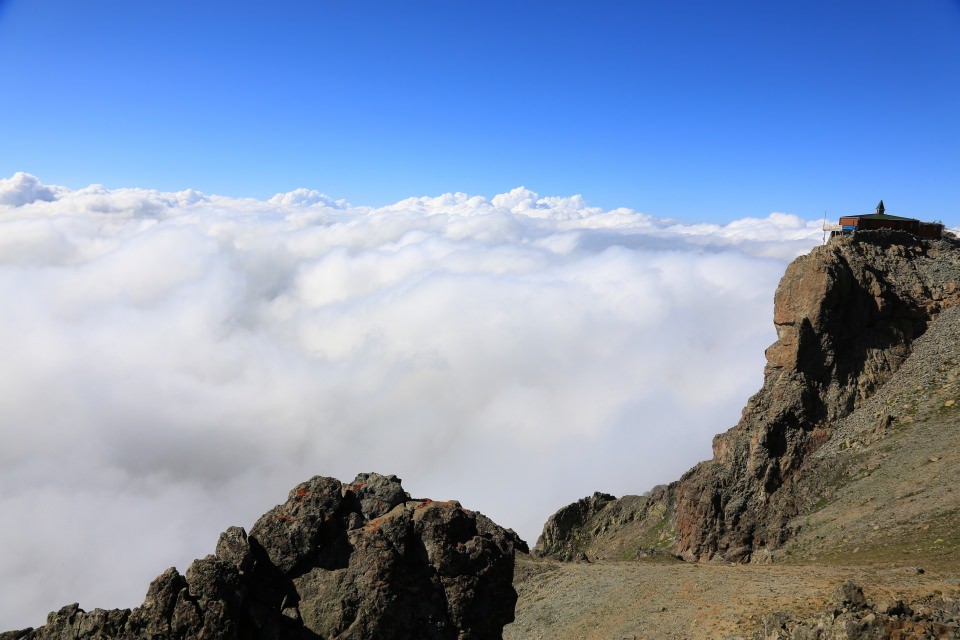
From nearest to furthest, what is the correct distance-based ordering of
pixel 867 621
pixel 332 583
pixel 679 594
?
pixel 867 621 < pixel 332 583 < pixel 679 594

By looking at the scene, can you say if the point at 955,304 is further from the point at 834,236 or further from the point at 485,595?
the point at 485,595

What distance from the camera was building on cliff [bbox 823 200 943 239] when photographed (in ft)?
253

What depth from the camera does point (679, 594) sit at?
39.8 metres

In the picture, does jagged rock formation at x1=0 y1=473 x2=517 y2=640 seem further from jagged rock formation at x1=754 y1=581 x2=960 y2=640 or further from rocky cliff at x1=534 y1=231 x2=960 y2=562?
rocky cliff at x1=534 y1=231 x2=960 y2=562

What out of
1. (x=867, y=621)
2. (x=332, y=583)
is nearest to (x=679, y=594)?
(x=867, y=621)

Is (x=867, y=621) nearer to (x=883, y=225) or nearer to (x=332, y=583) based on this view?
(x=332, y=583)

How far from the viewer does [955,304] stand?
67188mm

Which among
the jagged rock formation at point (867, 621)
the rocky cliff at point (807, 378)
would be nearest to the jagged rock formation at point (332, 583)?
the jagged rock formation at point (867, 621)

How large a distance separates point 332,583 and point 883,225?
77724 mm

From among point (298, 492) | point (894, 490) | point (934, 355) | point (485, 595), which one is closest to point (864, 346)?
point (934, 355)

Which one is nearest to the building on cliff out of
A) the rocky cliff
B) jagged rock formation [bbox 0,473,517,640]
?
the rocky cliff

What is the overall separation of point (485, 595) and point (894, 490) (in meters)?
39.3

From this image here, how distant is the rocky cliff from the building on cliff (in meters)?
5.49

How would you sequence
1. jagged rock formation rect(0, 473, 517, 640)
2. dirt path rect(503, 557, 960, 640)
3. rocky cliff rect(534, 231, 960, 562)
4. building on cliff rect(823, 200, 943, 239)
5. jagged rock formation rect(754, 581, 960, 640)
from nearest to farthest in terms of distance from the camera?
jagged rock formation rect(754, 581, 960, 640)
jagged rock formation rect(0, 473, 517, 640)
dirt path rect(503, 557, 960, 640)
rocky cliff rect(534, 231, 960, 562)
building on cliff rect(823, 200, 943, 239)
